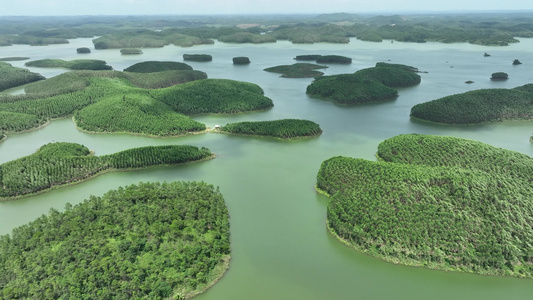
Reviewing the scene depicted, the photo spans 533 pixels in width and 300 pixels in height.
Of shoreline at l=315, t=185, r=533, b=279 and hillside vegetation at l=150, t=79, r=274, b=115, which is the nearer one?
shoreline at l=315, t=185, r=533, b=279

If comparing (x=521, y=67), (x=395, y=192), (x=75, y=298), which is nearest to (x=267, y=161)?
(x=395, y=192)

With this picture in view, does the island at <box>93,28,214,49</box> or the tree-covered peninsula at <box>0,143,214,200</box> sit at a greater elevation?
the island at <box>93,28,214,49</box>

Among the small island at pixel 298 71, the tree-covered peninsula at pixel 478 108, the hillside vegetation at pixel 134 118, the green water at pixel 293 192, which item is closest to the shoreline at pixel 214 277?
the green water at pixel 293 192

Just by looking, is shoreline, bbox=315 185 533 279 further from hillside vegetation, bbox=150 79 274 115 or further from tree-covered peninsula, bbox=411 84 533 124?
hillside vegetation, bbox=150 79 274 115

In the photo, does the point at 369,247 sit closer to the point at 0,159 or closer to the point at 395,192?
the point at 395,192

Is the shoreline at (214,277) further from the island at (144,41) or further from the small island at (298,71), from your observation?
the island at (144,41)

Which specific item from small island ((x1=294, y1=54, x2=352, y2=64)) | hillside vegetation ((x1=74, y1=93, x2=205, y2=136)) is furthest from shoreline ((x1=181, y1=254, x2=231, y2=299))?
small island ((x1=294, y1=54, x2=352, y2=64))

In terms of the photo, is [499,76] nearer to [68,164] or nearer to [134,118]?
[134,118]
